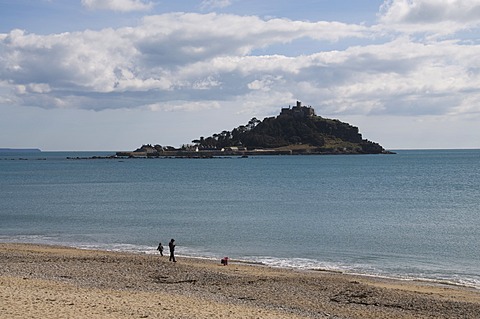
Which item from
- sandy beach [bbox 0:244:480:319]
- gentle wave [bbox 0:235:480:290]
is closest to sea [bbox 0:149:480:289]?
gentle wave [bbox 0:235:480:290]

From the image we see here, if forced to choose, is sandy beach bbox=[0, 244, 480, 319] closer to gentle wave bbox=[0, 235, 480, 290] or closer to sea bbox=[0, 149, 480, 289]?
gentle wave bbox=[0, 235, 480, 290]

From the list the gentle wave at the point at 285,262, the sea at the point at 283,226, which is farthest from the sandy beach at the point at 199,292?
the sea at the point at 283,226

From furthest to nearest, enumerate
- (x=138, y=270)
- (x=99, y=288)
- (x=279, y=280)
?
(x=138, y=270) → (x=279, y=280) → (x=99, y=288)

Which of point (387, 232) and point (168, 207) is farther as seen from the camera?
point (168, 207)

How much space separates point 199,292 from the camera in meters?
21.2

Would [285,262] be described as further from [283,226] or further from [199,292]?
[283,226]

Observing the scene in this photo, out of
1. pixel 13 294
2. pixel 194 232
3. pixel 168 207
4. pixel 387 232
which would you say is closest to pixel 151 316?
pixel 13 294

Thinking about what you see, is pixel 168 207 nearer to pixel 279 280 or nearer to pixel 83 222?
pixel 83 222

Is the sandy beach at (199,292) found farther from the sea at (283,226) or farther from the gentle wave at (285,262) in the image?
the sea at (283,226)

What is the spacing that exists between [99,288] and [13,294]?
12.0ft

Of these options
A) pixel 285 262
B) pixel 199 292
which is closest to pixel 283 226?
pixel 285 262

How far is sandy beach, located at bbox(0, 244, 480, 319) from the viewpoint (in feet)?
56.1

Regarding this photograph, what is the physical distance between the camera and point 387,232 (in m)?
42.5

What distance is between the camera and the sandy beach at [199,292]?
1711 centimetres
